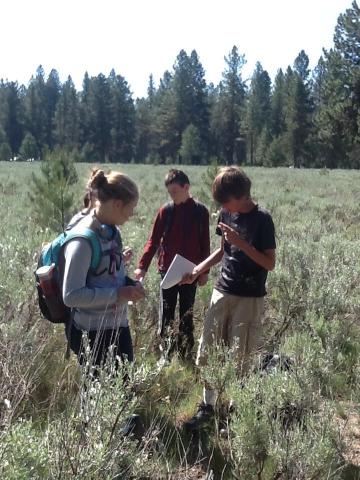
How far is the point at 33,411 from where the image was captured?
3.05 meters

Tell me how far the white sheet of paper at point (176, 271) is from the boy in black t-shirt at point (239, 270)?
0.47ft

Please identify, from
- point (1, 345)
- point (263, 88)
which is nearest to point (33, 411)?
point (1, 345)

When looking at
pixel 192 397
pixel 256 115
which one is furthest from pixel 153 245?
pixel 256 115

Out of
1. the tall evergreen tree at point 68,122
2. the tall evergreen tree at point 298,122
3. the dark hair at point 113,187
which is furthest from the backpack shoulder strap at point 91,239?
the tall evergreen tree at point 68,122

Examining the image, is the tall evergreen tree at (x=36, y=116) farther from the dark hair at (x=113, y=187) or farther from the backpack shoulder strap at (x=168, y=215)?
the dark hair at (x=113, y=187)

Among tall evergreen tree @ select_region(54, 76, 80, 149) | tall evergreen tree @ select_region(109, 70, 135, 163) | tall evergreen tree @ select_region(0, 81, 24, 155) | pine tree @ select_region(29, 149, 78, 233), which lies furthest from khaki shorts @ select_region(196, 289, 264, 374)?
tall evergreen tree @ select_region(0, 81, 24, 155)

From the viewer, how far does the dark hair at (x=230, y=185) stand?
134 inches

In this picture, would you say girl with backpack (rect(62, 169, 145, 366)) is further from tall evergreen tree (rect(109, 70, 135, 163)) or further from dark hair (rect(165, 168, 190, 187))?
tall evergreen tree (rect(109, 70, 135, 163))

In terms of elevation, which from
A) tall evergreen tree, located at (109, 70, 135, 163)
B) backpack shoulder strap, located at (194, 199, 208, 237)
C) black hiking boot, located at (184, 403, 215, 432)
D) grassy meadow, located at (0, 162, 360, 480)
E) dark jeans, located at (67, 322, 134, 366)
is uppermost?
tall evergreen tree, located at (109, 70, 135, 163)

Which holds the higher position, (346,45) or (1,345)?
(346,45)

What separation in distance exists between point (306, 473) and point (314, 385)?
81 cm

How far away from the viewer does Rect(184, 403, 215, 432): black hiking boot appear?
348 cm

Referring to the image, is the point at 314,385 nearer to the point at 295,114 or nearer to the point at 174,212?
the point at 174,212

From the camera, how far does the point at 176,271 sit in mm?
3908
